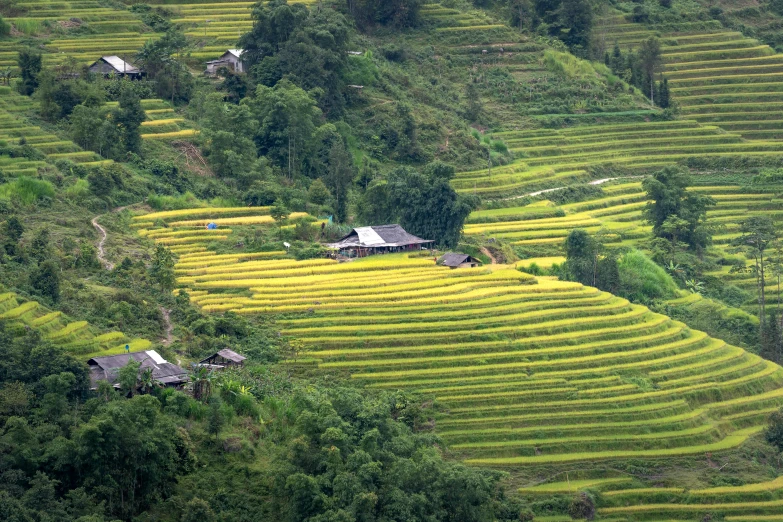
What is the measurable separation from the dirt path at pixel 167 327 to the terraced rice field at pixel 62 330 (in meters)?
1.31

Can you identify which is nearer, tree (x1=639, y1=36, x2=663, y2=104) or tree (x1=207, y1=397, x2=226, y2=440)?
tree (x1=207, y1=397, x2=226, y2=440)

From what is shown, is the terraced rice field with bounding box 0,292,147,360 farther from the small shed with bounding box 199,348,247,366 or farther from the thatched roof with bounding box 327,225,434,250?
the thatched roof with bounding box 327,225,434,250

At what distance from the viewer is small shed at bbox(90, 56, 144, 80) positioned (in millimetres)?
66875

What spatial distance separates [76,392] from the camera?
38.2 m

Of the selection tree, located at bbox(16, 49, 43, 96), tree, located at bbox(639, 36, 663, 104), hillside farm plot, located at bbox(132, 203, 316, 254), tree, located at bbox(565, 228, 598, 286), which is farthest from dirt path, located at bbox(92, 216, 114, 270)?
tree, located at bbox(639, 36, 663, 104)

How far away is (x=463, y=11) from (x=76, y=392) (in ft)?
151

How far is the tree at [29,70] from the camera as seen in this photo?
2537 inches

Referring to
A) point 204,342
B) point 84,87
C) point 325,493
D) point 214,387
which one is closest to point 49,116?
point 84,87

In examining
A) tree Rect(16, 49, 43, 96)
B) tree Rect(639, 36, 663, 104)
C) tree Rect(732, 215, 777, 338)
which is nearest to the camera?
tree Rect(732, 215, 777, 338)

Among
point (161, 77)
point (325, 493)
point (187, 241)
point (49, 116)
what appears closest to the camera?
point (325, 493)

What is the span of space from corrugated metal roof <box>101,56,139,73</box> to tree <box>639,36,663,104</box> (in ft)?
85.8

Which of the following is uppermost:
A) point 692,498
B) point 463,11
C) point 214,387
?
point 463,11

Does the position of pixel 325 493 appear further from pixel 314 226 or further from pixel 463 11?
pixel 463 11

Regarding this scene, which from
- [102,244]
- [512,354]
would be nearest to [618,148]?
[512,354]
